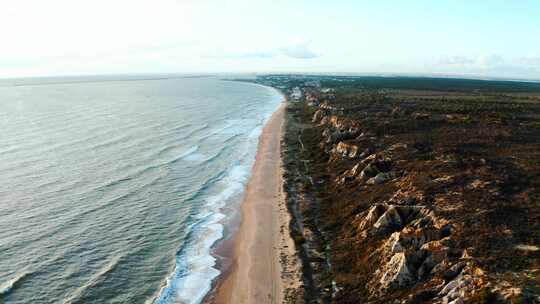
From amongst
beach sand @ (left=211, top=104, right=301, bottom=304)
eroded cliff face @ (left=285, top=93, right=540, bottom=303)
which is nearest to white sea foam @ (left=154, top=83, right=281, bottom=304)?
beach sand @ (left=211, top=104, right=301, bottom=304)

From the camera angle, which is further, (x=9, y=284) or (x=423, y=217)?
(x=423, y=217)

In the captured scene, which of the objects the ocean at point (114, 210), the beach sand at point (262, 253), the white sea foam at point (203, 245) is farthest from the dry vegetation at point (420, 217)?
the ocean at point (114, 210)

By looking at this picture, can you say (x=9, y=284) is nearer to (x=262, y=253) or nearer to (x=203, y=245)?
(x=203, y=245)

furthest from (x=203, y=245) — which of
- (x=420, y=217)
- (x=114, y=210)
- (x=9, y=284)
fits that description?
(x=420, y=217)

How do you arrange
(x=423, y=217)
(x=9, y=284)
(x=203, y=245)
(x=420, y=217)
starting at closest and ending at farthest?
(x=9, y=284) < (x=423, y=217) < (x=420, y=217) < (x=203, y=245)

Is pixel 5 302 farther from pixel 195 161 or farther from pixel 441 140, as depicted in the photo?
pixel 441 140

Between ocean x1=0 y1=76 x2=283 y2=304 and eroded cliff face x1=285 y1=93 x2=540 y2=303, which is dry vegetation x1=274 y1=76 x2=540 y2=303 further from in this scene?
ocean x1=0 y1=76 x2=283 y2=304

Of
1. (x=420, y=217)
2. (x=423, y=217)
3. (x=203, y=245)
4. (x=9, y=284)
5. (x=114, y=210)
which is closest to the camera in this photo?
(x=9, y=284)

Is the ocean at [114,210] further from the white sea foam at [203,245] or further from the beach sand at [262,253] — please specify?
the beach sand at [262,253]
